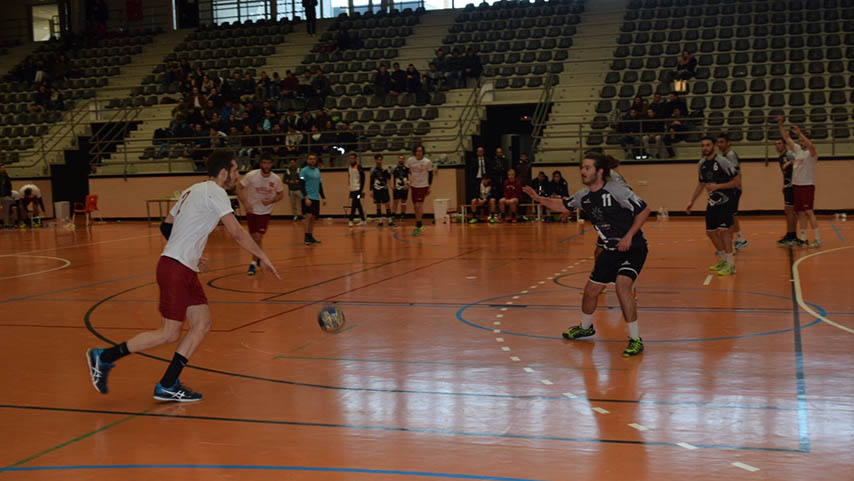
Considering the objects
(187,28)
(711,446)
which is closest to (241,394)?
(711,446)

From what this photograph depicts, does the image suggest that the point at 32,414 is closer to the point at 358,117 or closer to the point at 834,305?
the point at 834,305

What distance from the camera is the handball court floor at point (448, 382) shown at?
473cm

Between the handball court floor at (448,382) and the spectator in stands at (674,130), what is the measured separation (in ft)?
39.4

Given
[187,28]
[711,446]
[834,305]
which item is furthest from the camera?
[187,28]

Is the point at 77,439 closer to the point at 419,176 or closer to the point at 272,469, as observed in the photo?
the point at 272,469

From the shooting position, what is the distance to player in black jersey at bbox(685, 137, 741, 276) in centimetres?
1211

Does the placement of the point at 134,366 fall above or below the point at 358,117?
below

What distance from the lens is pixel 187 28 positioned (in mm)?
40844

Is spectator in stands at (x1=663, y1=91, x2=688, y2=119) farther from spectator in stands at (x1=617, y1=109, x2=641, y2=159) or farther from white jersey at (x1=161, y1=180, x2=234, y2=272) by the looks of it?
white jersey at (x1=161, y1=180, x2=234, y2=272)

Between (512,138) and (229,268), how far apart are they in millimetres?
19742

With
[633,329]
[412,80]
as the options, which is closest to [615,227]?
[633,329]

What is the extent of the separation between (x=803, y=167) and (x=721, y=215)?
4.00m

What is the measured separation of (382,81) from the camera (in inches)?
1183

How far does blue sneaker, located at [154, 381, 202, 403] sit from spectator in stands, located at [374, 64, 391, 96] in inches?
974
